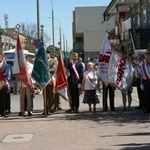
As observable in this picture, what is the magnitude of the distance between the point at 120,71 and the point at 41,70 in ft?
8.41

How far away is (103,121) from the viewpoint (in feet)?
37.5

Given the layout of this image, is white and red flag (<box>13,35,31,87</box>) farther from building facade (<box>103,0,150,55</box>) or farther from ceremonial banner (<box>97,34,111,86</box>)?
building facade (<box>103,0,150,55</box>)

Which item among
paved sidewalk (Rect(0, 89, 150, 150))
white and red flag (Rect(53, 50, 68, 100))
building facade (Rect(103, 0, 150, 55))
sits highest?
building facade (Rect(103, 0, 150, 55))

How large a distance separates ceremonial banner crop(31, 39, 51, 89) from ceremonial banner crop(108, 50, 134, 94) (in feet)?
6.64

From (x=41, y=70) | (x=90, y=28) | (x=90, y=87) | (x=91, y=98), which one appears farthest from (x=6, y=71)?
(x=90, y=28)

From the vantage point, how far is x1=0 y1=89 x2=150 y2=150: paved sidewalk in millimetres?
8289

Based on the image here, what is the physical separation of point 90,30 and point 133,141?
68957 millimetres

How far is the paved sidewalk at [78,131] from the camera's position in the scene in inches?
326

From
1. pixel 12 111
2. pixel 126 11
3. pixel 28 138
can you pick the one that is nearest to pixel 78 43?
pixel 126 11

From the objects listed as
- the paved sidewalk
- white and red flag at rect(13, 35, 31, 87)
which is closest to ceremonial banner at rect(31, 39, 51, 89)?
white and red flag at rect(13, 35, 31, 87)

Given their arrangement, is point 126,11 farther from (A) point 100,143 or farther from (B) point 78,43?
(B) point 78,43

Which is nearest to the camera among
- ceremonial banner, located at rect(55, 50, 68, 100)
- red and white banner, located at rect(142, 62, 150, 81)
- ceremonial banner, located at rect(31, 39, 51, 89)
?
red and white banner, located at rect(142, 62, 150, 81)

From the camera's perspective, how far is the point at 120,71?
13.4 meters

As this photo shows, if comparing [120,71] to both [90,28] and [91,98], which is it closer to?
[91,98]
